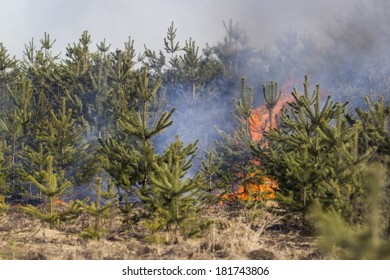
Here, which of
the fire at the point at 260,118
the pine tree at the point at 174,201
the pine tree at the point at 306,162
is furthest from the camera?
the fire at the point at 260,118

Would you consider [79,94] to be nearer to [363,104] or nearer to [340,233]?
[363,104]

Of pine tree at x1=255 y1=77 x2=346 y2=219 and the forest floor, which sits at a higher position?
pine tree at x1=255 y1=77 x2=346 y2=219

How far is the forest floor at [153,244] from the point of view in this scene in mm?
8367

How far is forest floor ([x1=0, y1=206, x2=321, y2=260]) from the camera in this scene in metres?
8.37

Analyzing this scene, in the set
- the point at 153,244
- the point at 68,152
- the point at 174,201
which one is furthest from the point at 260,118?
the point at 153,244

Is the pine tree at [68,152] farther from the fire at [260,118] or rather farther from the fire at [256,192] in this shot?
the fire at [260,118]

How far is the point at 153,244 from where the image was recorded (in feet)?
33.1

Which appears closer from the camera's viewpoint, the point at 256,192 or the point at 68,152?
the point at 256,192

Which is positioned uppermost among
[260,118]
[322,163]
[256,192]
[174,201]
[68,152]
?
→ [260,118]

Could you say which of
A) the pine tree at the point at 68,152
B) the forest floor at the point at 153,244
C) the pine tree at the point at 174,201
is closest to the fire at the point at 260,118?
the pine tree at the point at 68,152

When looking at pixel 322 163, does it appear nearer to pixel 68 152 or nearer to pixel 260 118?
pixel 68 152

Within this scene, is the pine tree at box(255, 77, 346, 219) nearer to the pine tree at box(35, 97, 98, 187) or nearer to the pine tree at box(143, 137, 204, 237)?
the pine tree at box(143, 137, 204, 237)

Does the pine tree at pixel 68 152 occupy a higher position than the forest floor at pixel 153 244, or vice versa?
the pine tree at pixel 68 152

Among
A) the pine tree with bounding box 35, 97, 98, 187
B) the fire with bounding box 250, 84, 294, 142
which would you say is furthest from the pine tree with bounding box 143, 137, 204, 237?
the fire with bounding box 250, 84, 294, 142
